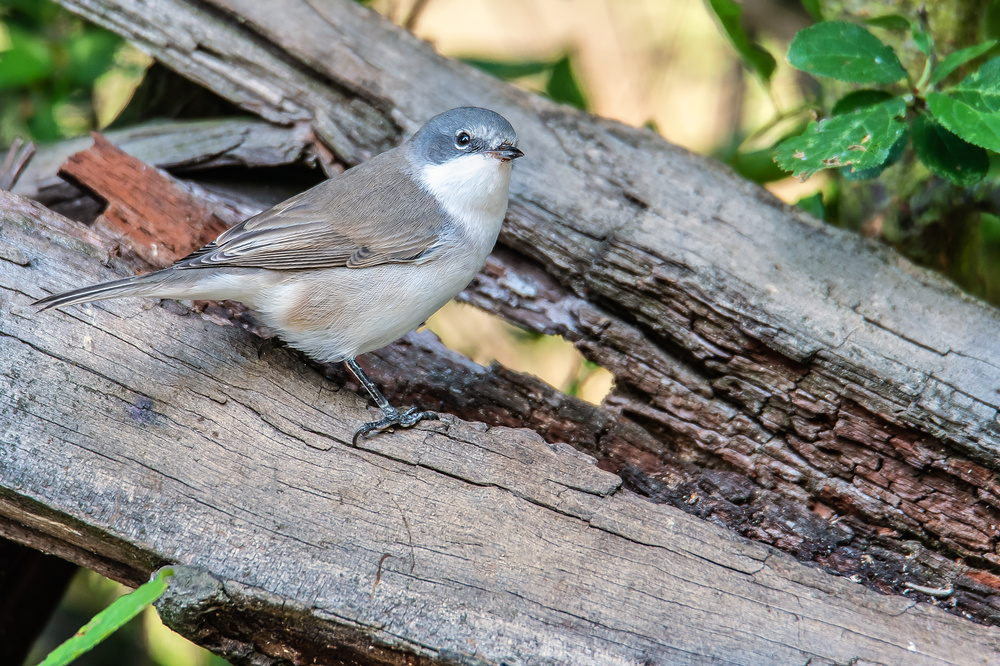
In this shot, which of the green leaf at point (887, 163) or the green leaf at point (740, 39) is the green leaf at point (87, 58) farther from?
the green leaf at point (887, 163)

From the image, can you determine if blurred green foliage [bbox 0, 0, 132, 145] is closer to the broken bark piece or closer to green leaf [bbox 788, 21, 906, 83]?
the broken bark piece

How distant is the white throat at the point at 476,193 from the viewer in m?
3.13

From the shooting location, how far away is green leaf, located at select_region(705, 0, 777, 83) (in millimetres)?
3533

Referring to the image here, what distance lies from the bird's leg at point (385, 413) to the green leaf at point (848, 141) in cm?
172

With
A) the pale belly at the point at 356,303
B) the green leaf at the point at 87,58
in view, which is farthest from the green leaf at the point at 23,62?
the pale belly at the point at 356,303

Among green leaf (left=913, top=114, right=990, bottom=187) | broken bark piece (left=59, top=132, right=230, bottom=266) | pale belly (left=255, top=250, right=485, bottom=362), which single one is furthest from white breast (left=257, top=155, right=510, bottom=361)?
green leaf (left=913, top=114, right=990, bottom=187)

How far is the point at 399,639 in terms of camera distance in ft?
7.89

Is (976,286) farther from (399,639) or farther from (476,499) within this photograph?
(399,639)

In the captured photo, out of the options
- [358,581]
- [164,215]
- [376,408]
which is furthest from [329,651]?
[164,215]

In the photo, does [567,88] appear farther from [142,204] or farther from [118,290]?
[118,290]

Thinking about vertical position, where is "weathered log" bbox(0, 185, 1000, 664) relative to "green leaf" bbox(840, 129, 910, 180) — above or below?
below

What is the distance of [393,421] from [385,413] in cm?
6

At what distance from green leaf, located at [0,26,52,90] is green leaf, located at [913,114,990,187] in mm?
4025

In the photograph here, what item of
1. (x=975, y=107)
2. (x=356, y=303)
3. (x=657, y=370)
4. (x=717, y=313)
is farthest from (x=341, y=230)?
(x=975, y=107)
